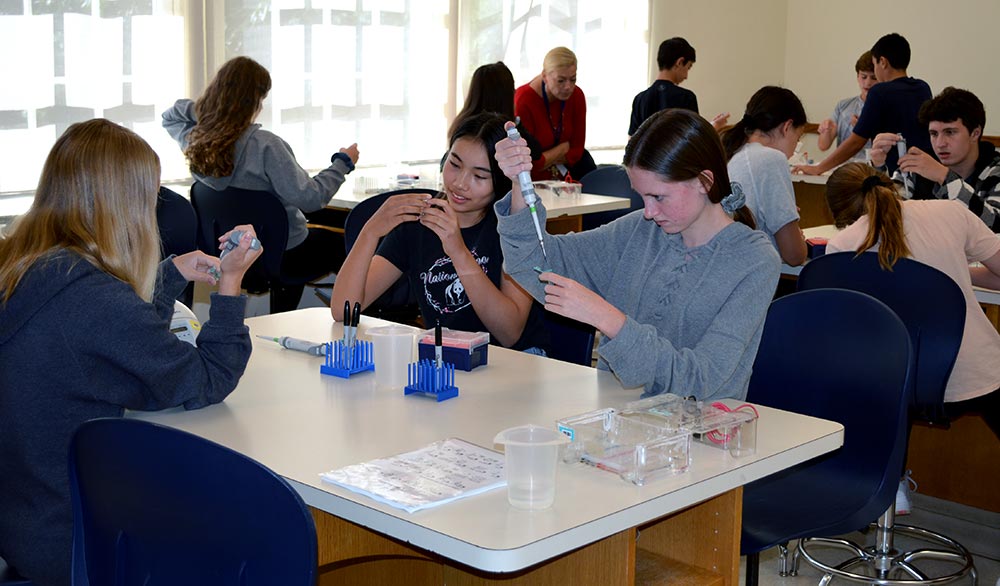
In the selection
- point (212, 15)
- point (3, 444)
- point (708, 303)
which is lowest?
point (3, 444)

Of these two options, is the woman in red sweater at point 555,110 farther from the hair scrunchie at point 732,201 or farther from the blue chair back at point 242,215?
the hair scrunchie at point 732,201

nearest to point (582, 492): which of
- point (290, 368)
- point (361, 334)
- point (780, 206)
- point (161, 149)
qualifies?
point (290, 368)

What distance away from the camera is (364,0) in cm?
559

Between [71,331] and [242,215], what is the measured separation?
2463 mm

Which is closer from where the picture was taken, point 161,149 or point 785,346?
point 785,346

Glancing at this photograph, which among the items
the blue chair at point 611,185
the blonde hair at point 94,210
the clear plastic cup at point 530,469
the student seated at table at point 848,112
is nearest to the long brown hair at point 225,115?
the blue chair at point 611,185

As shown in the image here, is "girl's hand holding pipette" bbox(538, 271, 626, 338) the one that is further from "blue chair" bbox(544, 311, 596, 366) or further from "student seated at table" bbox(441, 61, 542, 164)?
"student seated at table" bbox(441, 61, 542, 164)

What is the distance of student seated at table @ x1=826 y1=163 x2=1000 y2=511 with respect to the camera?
9.04ft

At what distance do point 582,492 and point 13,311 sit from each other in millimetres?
885

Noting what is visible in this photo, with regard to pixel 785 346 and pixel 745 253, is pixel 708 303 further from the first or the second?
pixel 785 346

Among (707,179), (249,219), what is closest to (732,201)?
(707,179)

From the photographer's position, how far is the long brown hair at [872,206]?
106 inches

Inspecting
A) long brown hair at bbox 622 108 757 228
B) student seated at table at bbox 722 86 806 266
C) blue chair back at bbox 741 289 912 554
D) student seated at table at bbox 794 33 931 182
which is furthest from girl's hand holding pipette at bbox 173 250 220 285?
student seated at table at bbox 794 33 931 182

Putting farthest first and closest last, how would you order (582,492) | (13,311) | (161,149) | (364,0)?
1. (364,0)
2. (161,149)
3. (13,311)
4. (582,492)
